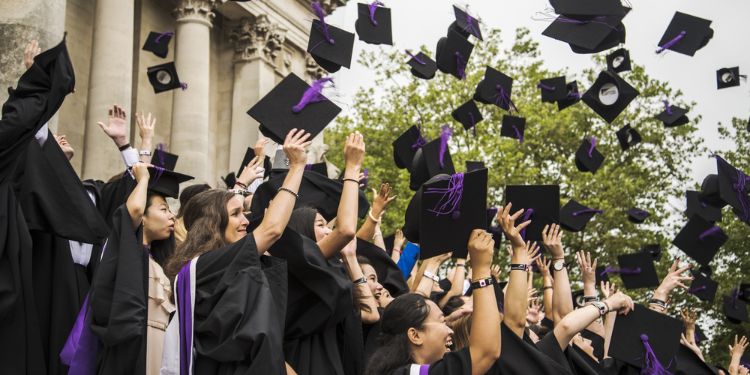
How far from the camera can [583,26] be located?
6.82m

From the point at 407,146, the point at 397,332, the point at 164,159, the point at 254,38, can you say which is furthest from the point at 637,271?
the point at 254,38

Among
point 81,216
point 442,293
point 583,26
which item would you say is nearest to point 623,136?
point 583,26

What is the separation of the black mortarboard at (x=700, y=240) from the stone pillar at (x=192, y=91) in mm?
8882

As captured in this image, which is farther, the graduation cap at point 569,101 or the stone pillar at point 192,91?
the stone pillar at point 192,91

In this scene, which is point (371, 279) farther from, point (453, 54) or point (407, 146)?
point (453, 54)

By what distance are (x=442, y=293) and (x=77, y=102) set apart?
977cm

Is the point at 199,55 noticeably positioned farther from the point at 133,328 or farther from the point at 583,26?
the point at 133,328

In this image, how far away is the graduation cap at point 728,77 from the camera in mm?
10266

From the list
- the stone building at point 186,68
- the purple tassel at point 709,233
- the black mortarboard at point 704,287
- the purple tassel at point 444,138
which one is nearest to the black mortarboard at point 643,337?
the purple tassel at point 444,138

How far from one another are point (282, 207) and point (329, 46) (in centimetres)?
265

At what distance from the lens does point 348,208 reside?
3.77 m

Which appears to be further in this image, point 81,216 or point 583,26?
point 583,26

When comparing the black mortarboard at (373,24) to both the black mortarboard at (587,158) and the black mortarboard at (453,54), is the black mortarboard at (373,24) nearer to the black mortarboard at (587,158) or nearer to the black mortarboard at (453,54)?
the black mortarboard at (453,54)

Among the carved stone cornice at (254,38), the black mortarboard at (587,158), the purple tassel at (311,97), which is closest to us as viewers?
the purple tassel at (311,97)
